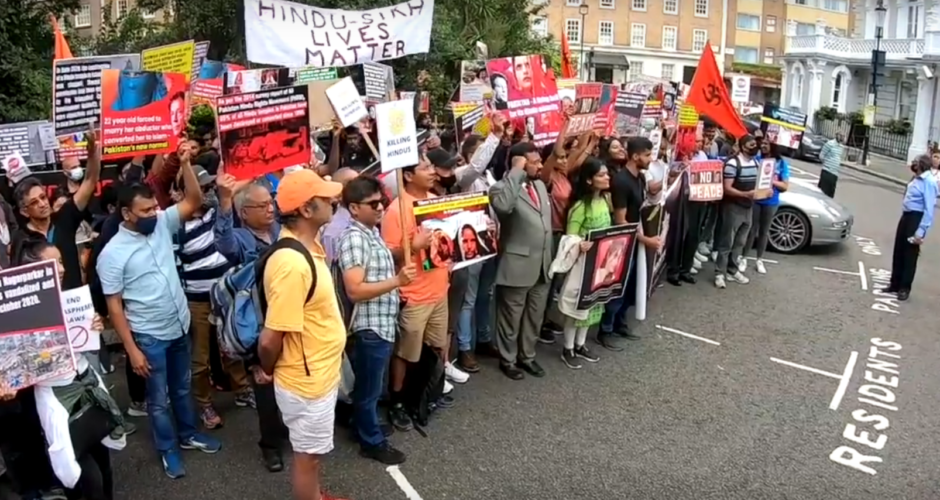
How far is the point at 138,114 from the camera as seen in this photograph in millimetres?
5402

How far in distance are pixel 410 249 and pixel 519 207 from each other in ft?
4.82

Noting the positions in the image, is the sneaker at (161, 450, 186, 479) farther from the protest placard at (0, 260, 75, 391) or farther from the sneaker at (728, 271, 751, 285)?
the sneaker at (728, 271, 751, 285)

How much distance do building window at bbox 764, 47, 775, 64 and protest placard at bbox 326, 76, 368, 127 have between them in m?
60.5

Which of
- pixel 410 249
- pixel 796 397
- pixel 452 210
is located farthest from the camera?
pixel 796 397

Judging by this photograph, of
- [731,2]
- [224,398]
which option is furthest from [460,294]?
[731,2]

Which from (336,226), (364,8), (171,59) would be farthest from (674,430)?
(364,8)

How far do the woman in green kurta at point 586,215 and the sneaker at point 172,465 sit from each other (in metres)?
3.27

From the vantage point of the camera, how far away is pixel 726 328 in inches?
329

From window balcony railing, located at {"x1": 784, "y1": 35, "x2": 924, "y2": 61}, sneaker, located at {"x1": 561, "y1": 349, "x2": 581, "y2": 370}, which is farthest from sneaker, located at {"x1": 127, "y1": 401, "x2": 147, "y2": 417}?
window balcony railing, located at {"x1": 784, "y1": 35, "x2": 924, "y2": 61}

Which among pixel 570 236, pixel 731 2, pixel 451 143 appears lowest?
pixel 570 236

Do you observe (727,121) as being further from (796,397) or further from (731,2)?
(731,2)

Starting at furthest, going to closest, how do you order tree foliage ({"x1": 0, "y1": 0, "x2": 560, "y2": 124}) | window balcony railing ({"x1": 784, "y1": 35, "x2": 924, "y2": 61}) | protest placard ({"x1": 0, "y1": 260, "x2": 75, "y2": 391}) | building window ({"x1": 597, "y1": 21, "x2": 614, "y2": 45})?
building window ({"x1": 597, "y1": 21, "x2": 614, "y2": 45}) < window balcony railing ({"x1": 784, "y1": 35, "x2": 924, "y2": 61}) < tree foliage ({"x1": 0, "y1": 0, "x2": 560, "y2": 124}) < protest placard ({"x1": 0, "y1": 260, "x2": 75, "y2": 391})

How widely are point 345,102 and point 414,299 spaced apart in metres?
1.42

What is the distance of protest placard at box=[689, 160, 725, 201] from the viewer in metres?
9.49
